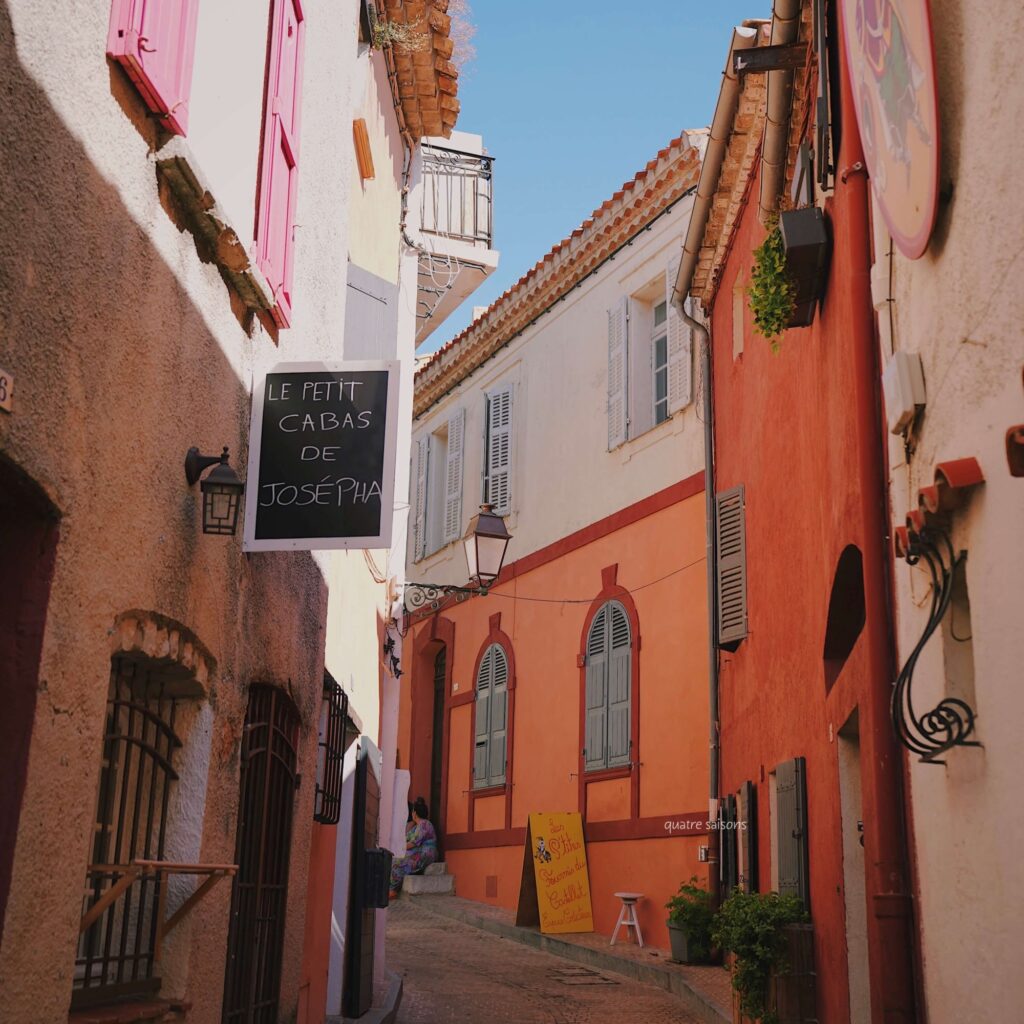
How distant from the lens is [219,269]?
5742mm

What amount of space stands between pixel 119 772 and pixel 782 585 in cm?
588

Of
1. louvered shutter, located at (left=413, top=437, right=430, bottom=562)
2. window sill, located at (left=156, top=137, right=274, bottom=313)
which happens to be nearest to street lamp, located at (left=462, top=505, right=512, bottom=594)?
window sill, located at (left=156, top=137, right=274, bottom=313)

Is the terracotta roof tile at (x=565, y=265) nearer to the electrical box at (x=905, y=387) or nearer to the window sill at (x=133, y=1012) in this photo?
the electrical box at (x=905, y=387)

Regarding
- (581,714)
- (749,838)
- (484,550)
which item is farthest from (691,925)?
(581,714)

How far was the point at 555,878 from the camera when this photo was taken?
15.3m

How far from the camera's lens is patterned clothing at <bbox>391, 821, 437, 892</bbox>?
63.5 ft

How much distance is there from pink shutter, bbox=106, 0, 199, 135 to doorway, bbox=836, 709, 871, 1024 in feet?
14.4

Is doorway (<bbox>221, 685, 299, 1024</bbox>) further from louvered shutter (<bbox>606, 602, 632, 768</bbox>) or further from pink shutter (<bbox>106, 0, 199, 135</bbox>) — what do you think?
louvered shutter (<bbox>606, 602, 632, 768</bbox>)


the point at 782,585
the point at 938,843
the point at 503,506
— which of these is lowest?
the point at 938,843

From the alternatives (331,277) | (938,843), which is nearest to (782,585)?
(331,277)

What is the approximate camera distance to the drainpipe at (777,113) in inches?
331

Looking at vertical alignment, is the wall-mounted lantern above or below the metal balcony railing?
below

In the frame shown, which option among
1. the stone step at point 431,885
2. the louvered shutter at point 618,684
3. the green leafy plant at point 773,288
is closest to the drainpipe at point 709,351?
the louvered shutter at point 618,684

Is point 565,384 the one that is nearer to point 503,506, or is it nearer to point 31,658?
point 503,506
